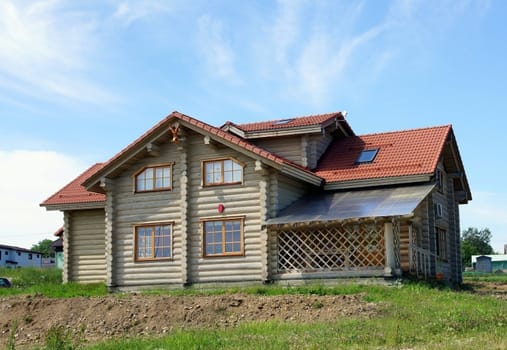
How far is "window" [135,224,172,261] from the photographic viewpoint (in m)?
26.8

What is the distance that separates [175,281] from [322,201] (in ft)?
19.1

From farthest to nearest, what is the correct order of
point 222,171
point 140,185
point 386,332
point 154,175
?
1. point 140,185
2. point 154,175
3. point 222,171
4. point 386,332

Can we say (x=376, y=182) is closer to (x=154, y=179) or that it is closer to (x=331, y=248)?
(x=331, y=248)

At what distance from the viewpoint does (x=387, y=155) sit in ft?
90.4

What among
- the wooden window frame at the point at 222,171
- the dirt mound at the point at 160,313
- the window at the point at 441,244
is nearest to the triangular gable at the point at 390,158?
the window at the point at 441,244

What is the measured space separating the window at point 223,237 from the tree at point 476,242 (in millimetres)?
87154

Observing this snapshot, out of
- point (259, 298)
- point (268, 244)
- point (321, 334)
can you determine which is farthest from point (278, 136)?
point (321, 334)

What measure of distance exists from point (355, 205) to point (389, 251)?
2303mm

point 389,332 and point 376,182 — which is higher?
point 376,182

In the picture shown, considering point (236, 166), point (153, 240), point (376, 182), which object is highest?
point (236, 166)

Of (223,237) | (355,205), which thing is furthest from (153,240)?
(355,205)

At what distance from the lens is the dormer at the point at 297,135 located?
27812 millimetres

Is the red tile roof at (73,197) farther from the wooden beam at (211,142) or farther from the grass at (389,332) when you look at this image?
the grass at (389,332)

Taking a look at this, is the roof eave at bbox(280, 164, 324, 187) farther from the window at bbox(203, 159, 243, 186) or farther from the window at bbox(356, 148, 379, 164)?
the window at bbox(356, 148, 379, 164)
